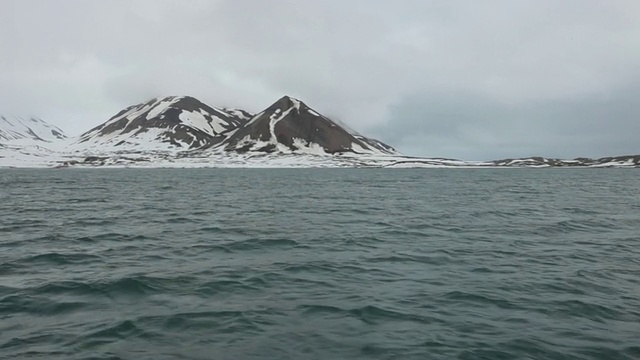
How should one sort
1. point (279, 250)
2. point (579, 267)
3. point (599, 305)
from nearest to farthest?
point (599, 305)
point (579, 267)
point (279, 250)

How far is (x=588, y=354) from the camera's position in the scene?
1066 centimetres

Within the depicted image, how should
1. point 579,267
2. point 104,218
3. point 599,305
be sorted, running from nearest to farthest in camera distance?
point 599,305 → point 579,267 → point 104,218

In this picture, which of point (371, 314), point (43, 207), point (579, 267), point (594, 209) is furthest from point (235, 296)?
point (594, 209)

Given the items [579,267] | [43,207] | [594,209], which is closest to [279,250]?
[579,267]

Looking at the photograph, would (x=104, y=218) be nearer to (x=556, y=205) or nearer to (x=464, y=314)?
(x=464, y=314)

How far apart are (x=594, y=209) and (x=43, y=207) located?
161 ft

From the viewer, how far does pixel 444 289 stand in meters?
15.7

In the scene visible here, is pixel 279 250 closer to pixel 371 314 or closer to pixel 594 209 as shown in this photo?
pixel 371 314

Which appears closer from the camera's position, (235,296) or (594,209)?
(235,296)

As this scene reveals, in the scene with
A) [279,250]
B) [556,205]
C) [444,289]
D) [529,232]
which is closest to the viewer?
[444,289]

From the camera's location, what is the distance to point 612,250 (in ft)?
74.9

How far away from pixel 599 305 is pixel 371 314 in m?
6.94

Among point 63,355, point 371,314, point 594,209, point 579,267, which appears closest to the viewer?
point 63,355

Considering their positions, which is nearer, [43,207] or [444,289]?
[444,289]
